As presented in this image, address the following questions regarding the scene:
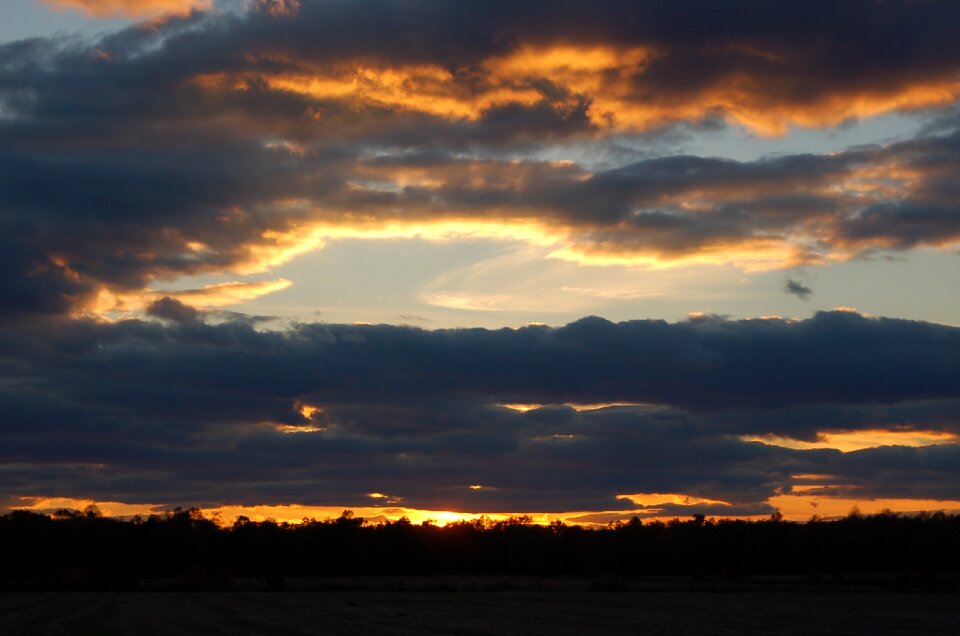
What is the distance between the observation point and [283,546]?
14612 cm

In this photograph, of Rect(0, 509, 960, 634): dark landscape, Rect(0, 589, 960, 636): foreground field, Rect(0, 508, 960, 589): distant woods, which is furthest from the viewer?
Rect(0, 508, 960, 589): distant woods

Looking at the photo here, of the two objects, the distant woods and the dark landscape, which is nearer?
the dark landscape

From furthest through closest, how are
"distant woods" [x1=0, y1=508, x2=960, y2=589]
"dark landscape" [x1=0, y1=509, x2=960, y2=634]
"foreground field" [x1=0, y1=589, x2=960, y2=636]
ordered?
"distant woods" [x1=0, y1=508, x2=960, y2=589], "dark landscape" [x1=0, y1=509, x2=960, y2=634], "foreground field" [x1=0, y1=589, x2=960, y2=636]

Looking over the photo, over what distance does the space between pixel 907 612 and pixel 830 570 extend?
78184 millimetres

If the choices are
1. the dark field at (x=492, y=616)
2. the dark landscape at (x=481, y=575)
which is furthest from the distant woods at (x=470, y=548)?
the dark field at (x=492, y=616)

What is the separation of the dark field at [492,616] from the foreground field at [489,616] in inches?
2.1

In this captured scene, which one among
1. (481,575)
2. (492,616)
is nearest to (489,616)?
(492,616)

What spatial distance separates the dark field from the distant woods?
156 ft

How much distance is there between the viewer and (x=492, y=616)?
Answer: 186 ft

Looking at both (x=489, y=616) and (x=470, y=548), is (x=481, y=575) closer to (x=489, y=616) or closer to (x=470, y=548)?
(x=470, y=548)

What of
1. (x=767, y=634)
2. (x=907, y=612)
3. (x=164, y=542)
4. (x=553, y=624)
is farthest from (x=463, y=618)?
(x=164, y=542)

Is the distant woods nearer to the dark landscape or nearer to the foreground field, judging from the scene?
the dark landscape

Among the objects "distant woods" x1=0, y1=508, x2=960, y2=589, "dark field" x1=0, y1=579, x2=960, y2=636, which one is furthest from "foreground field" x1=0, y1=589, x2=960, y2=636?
"distant woods" x1=0, y1=508, x2=960, y2=589

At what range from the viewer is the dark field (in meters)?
46.7
